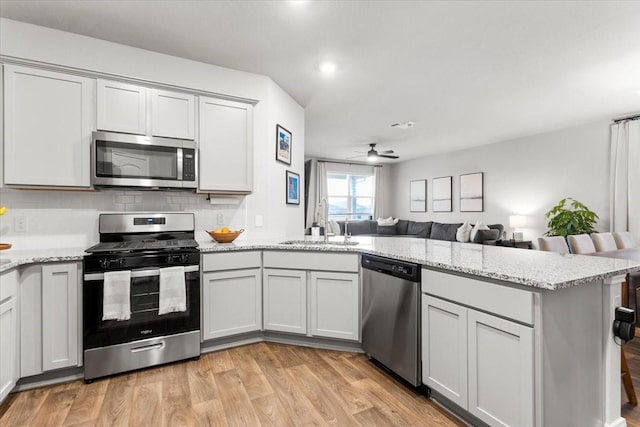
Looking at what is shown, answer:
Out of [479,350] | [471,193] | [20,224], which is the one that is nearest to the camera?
[479,350]

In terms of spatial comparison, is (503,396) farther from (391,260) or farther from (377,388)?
(391,260)

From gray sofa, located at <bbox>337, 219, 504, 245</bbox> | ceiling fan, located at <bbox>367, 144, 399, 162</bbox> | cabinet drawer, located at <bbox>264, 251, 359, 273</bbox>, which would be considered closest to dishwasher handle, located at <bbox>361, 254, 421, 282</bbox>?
cabinet drawer, located at <bbox>264, 251, 359, 273</bbox>

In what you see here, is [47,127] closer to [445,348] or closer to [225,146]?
[225,146]

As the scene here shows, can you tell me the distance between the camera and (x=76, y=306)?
2.08 meters

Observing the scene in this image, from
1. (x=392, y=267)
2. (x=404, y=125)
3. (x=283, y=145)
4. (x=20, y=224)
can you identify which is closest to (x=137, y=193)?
(x=20, y=224)

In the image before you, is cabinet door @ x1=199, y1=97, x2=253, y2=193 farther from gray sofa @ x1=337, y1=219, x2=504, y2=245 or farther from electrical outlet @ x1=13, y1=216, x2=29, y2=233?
gray sofa @ x1=337, y1=219, x2=504, y2=245

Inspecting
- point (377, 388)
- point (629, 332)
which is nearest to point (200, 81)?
point (377, 388)

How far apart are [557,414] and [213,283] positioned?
221 centimetres

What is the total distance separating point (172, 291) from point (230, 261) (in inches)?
18.7

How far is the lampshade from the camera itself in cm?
554

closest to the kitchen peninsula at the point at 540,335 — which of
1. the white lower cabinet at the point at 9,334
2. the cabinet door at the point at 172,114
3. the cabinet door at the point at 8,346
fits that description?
the white lower cabinet at the point at 9,334

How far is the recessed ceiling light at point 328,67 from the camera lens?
291 centimetres

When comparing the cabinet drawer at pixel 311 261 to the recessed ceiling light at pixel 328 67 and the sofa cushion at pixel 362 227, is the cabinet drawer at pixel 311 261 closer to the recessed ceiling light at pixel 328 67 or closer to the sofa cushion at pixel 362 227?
the recessed ceiling light at pixel 328 67

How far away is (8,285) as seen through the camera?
1798 millimetres
